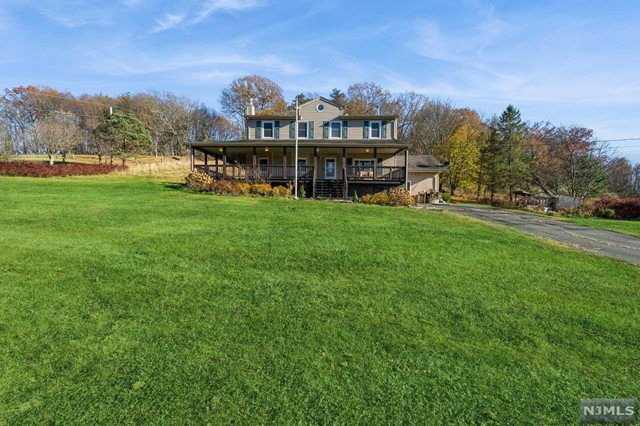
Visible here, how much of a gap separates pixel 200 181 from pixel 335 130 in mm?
10945

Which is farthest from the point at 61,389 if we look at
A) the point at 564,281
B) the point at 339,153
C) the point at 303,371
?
the point at 339,153

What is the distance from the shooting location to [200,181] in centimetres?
1816

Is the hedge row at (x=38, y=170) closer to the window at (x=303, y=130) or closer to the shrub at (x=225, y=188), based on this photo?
the shrub at (x=225, y=188)

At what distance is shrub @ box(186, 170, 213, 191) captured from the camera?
17891 millimetres

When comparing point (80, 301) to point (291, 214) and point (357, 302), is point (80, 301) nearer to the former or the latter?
point (357, 302)

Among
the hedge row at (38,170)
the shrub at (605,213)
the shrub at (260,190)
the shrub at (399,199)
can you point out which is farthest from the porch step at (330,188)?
the shrub at (605,213)

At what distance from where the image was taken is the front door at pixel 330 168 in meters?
24.1

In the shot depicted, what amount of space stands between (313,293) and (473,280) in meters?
2.85

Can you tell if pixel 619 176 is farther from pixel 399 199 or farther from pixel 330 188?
Result: pixel 330 188

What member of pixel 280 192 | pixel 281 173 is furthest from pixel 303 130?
pixel 280 192

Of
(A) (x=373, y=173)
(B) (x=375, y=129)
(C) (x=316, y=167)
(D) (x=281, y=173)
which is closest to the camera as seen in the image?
(D) (x=281, y=173)

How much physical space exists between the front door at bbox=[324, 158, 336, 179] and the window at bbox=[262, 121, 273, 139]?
4.65m

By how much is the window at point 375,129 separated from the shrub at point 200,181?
1224 centimetres

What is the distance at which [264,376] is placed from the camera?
296 centimetres
